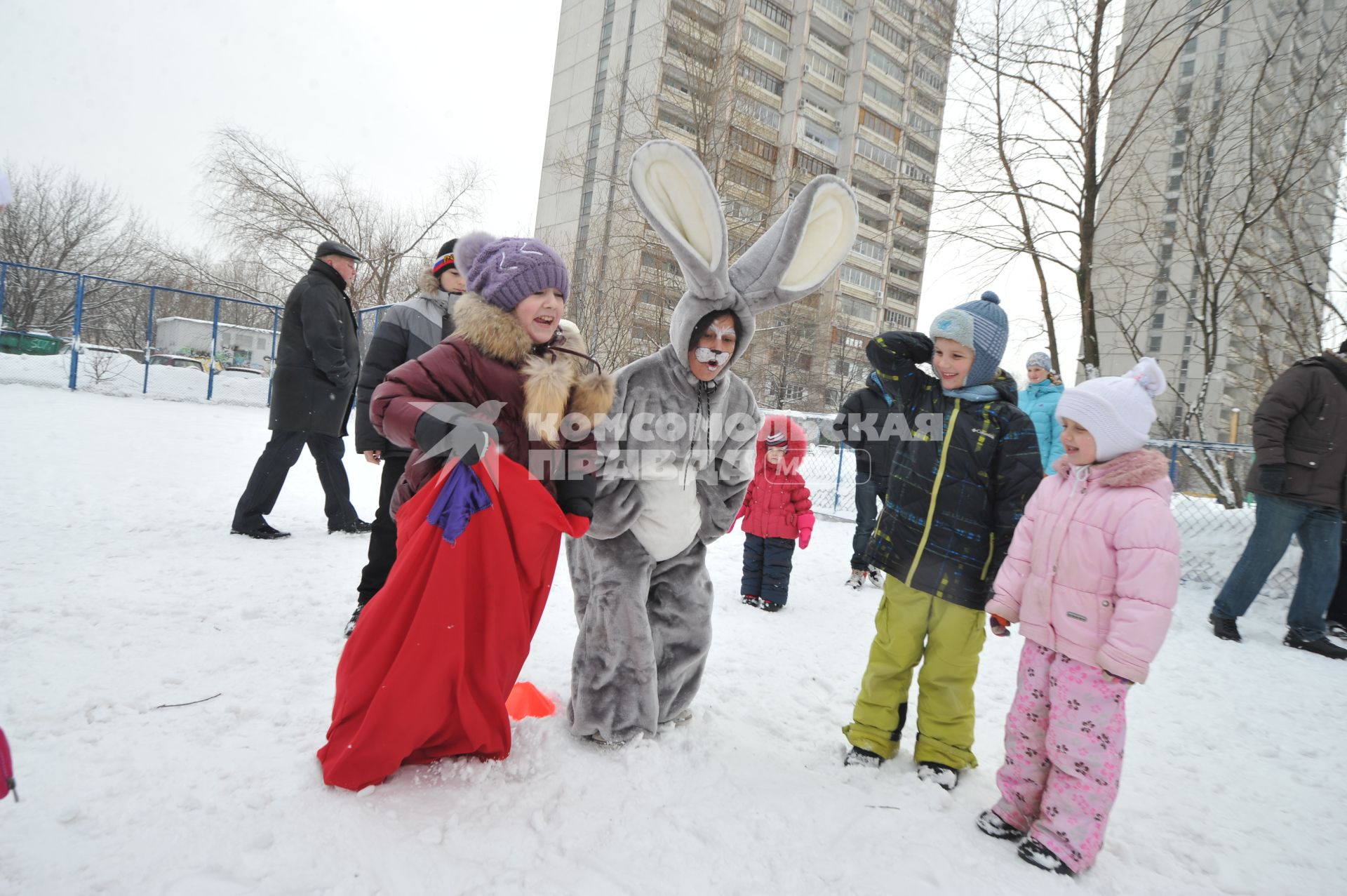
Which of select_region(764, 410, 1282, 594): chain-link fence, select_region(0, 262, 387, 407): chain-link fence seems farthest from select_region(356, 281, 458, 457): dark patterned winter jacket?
select_region(0, 262, 387, 407): chain-link fence

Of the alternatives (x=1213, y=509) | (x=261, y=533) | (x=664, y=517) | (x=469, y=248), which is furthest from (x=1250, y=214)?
(x=261, y=533)

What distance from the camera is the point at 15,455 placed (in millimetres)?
6410

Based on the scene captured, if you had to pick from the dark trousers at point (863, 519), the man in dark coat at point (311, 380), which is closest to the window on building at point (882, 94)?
the dark trousers at point (863, 519)

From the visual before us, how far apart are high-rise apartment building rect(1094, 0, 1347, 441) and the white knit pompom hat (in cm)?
793

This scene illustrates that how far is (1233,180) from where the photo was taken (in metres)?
9.01

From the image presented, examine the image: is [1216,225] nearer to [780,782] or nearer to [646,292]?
[646,292]

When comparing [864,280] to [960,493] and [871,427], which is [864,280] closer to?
[871,427]

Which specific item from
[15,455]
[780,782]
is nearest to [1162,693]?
[780,782]

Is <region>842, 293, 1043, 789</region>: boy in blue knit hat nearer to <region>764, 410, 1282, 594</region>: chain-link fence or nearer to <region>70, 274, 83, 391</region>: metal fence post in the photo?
<region>764, 410, 1282, 594</region>: chain-link fence

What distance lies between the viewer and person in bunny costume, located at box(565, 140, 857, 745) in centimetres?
251

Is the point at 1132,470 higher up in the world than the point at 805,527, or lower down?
higher up

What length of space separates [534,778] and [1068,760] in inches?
70.1

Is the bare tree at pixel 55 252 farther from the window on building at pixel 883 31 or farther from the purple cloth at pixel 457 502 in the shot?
the window on building at pixel 883 31

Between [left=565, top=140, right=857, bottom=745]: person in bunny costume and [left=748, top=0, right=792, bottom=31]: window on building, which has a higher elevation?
[left=748, top=0, right=792, bottom=31]: window on building
